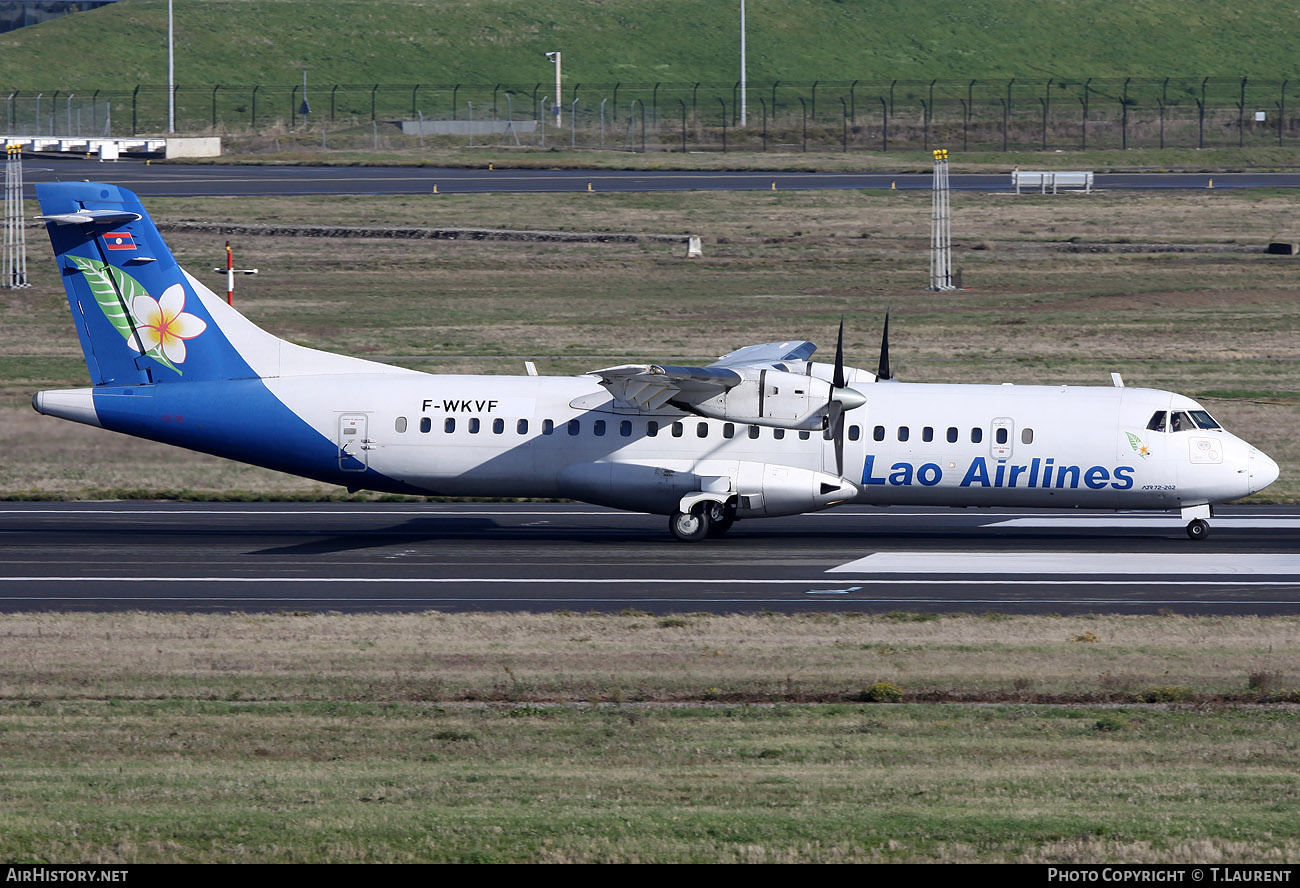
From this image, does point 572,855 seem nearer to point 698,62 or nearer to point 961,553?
point 961,553

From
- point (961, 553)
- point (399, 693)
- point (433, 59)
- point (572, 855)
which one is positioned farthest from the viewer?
point (433, 59)

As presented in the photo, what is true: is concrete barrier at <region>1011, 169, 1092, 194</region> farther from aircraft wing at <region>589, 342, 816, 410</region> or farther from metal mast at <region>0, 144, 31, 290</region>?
aircraft wing at <region>589, 342, 816, 410</region>

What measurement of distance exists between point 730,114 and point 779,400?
341ft

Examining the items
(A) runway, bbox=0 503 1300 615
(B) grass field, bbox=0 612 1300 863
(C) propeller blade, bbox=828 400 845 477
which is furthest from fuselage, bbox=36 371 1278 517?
(B) grass field, bbox=0 612 1300 863

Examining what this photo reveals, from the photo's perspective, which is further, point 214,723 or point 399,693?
point 399,693

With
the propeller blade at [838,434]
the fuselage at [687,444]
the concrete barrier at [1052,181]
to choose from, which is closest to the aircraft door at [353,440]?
the fuselage at [687,444]

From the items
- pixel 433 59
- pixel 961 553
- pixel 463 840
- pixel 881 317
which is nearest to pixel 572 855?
pixel 463 840

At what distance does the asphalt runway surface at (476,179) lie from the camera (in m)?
79.2

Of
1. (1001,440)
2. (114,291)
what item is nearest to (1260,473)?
(1001,440)

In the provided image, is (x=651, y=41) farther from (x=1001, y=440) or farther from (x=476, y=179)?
(x=1001, y=440)

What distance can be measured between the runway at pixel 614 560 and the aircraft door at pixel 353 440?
5.33ft

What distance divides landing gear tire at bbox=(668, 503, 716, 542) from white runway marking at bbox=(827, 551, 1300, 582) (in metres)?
3.28

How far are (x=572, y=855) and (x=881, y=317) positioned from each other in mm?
44570

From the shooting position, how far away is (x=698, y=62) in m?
146
